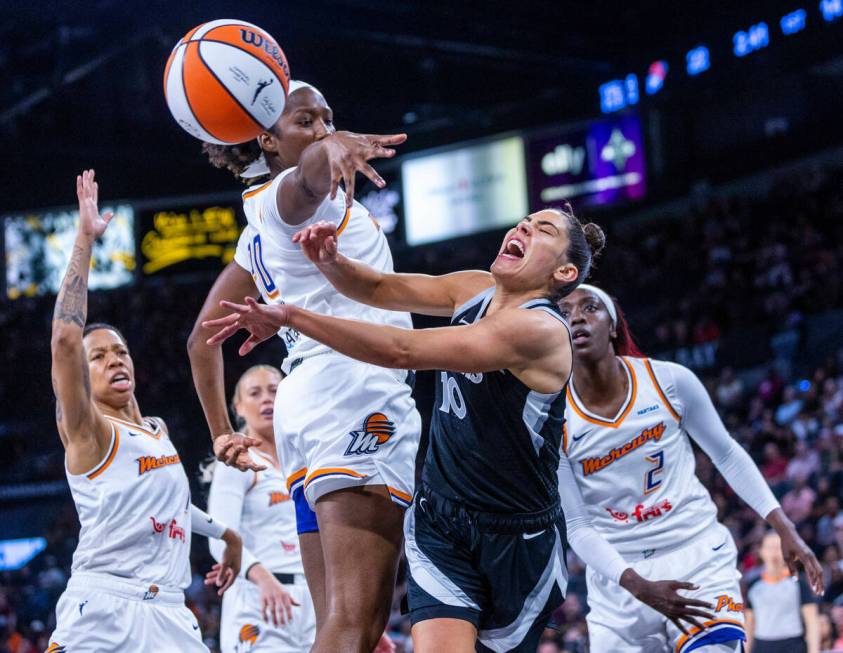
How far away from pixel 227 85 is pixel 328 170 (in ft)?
2.18

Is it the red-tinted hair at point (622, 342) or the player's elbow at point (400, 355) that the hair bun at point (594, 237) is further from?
the player's elbow at point (400, 355)

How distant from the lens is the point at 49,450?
20234 millimetres

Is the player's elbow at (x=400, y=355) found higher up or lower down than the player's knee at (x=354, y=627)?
higher up

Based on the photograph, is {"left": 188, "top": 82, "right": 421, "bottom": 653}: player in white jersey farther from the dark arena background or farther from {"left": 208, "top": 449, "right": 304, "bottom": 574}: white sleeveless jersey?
the dark arena background

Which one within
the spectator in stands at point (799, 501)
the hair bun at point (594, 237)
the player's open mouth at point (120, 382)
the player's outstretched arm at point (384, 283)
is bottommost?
the spectator in stands at point (799, 501)

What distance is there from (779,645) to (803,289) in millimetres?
8537

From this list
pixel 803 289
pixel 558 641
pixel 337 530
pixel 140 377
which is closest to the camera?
pixel 337 530

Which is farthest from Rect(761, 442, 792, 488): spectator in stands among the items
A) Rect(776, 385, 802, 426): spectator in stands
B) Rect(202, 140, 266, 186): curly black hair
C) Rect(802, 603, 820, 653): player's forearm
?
Rect(202, 140, 266, 186): curly black hair

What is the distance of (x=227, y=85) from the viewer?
3820mm

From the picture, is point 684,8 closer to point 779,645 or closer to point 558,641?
point 558,641

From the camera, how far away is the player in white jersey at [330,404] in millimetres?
3496

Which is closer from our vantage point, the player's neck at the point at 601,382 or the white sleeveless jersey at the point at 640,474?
the white sleeveless jersey at the point at 640,474

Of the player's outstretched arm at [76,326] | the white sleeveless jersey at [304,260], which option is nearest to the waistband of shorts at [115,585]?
the player's outstretched arm at [76,326]

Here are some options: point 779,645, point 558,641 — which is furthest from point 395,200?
point 779,645
